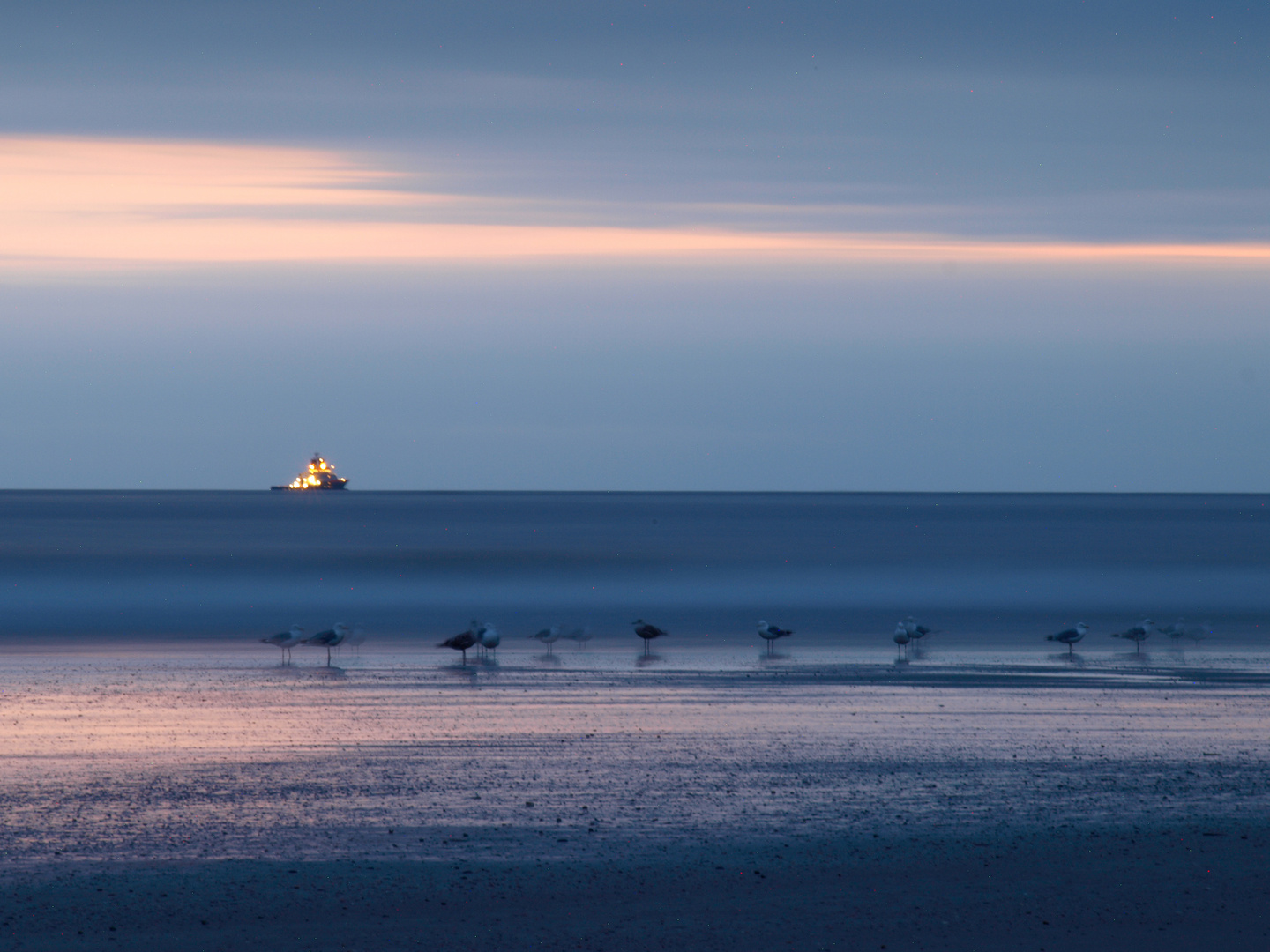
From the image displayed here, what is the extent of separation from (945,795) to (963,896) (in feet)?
8.67

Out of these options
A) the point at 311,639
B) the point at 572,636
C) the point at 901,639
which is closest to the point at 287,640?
the point at 311,639

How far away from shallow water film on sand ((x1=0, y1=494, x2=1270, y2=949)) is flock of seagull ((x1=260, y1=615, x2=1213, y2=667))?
0.18 m

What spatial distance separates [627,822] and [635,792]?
103cm

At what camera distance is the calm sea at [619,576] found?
35.3 metres

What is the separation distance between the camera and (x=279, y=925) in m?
7.53

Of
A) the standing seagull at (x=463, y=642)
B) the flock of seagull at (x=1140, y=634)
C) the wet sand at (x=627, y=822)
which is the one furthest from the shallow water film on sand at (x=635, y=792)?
the standing seagull at (x=463, y=642)

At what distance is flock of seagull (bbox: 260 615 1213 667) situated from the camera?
22266mm

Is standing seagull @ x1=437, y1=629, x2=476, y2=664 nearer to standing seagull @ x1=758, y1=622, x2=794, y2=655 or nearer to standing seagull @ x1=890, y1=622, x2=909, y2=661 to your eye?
standing seagull @ x1=758, y1=622, x2=794, y2=655

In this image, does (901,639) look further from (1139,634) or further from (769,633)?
(1139,634)

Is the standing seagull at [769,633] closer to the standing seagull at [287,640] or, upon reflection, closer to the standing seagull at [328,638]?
the standing seagull at [328,638]

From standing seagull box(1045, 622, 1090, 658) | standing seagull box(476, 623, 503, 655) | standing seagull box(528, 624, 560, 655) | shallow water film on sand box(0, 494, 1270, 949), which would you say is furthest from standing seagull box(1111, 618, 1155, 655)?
standing seagull box(476, 623, 503, 655)

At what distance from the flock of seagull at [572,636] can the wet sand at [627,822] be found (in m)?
5.36

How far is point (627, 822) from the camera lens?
980 centimetres

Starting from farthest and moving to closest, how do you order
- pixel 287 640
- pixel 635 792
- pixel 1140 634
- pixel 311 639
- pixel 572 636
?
pixel 572 636, pixel 1140 634, pixel 311 639, pixel 287 640, pixel 635 792
